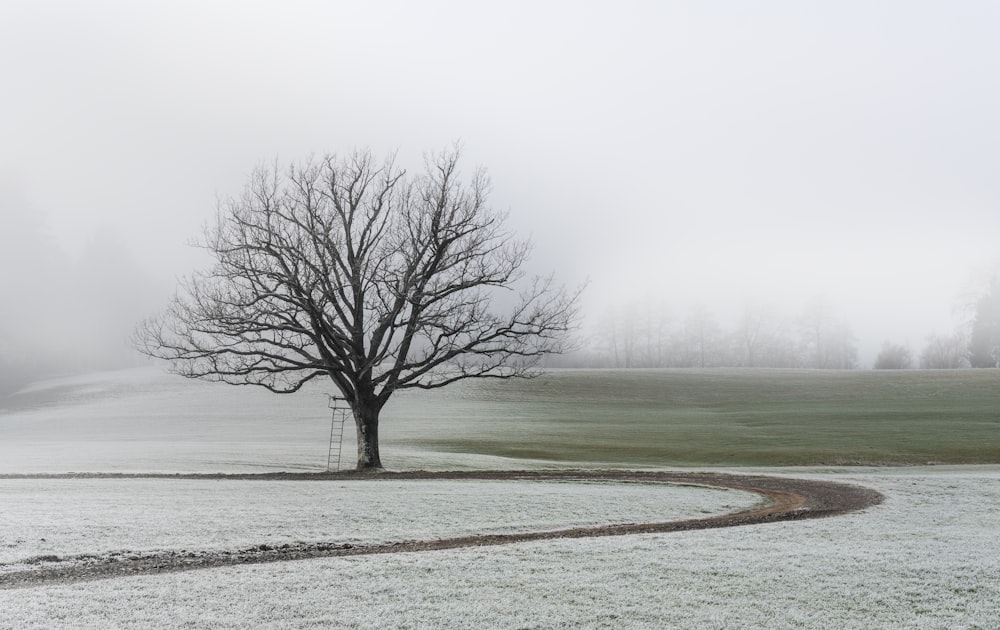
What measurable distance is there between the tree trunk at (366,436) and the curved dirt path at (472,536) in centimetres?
193

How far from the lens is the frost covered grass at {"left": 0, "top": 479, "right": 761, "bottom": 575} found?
15.1m

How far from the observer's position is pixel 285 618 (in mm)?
9969

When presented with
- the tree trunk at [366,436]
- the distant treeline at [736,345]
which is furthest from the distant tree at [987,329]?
the tree trunk at [366,436]

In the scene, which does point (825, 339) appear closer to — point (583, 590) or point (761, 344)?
point (761, 344)

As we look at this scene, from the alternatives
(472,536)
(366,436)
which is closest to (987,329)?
(366,436)

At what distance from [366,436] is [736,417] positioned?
37.1 metres

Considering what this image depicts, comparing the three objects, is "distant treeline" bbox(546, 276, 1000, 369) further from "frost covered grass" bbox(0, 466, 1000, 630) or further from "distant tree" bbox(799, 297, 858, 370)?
"frost covered grass" bbox(0, 466, 1000, 630)

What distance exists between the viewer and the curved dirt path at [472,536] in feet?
43.1

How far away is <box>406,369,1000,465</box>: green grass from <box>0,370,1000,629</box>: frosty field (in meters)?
15.5

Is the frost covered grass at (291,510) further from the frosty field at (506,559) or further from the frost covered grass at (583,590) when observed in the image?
the frost covered grass at (583,590)

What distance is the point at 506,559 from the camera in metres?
13.3

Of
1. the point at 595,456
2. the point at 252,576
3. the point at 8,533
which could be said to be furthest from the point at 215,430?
the point at 252,576

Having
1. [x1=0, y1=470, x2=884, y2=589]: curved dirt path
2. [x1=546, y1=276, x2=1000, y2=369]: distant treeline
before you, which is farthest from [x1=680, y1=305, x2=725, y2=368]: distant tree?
[x1=0, y1=470, x2=884, y2=589]: curved dirt path

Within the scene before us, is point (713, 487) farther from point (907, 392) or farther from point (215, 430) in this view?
point (907, 392)
